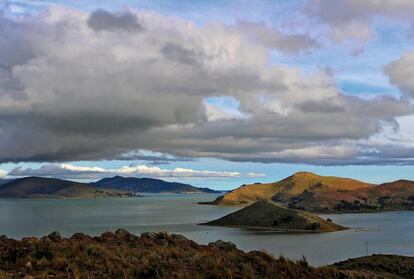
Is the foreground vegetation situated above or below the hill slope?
above

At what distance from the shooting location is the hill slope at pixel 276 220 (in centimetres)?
16525

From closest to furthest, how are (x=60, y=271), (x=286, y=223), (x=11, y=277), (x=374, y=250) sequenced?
(x=11, y=277) < (x=60, y=271) < (x=374, y=250) < (x=286, y=223)

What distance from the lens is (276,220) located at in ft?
572

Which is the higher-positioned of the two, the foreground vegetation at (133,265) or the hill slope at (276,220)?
the foreground vegetation at (133,265)

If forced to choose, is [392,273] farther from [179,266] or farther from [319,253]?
[319,253]

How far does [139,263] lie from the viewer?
24.3 metres

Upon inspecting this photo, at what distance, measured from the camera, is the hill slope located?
16525 centimetres

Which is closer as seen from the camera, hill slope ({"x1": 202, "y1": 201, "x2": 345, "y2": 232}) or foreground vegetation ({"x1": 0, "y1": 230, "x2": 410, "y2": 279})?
foreground vegetation ({"x1": 0, "y1": 230, "x2": 410, "y2": 279})

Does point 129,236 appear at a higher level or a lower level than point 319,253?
higher

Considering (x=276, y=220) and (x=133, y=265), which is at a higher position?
(x=133, y=265)

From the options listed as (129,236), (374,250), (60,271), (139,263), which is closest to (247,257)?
(139,263)

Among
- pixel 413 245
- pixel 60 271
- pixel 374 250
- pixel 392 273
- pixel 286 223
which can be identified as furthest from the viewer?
pixel 286 223

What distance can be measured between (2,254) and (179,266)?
949 cm

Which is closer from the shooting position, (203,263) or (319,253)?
(203,263)
